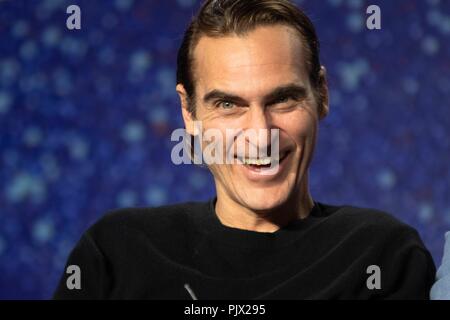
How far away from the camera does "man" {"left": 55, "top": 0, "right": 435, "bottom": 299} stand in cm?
133

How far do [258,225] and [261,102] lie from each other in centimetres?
24

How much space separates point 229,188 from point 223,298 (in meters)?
0.22

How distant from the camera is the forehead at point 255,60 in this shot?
4.37 ft

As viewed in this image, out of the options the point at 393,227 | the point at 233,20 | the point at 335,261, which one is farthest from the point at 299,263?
the point at 233,20

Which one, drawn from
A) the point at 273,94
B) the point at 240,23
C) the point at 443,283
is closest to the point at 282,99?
the point at 273,94

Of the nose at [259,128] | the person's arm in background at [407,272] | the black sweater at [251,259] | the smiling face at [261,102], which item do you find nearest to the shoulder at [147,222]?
the black sweater at [251,259]

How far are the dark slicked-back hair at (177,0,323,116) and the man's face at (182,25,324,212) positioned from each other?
0.02 metres

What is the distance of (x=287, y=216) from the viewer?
1.43 m

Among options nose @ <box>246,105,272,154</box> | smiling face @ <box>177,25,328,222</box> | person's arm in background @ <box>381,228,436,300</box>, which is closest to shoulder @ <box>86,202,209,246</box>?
smiling face @ <box>177,25,328,222</box>

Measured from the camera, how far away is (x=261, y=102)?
1336 mm

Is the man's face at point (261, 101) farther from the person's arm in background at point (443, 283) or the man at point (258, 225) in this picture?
the person's arm in background at point (443, 283)

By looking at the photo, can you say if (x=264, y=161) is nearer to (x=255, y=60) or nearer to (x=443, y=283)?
(x=255, y=60)
